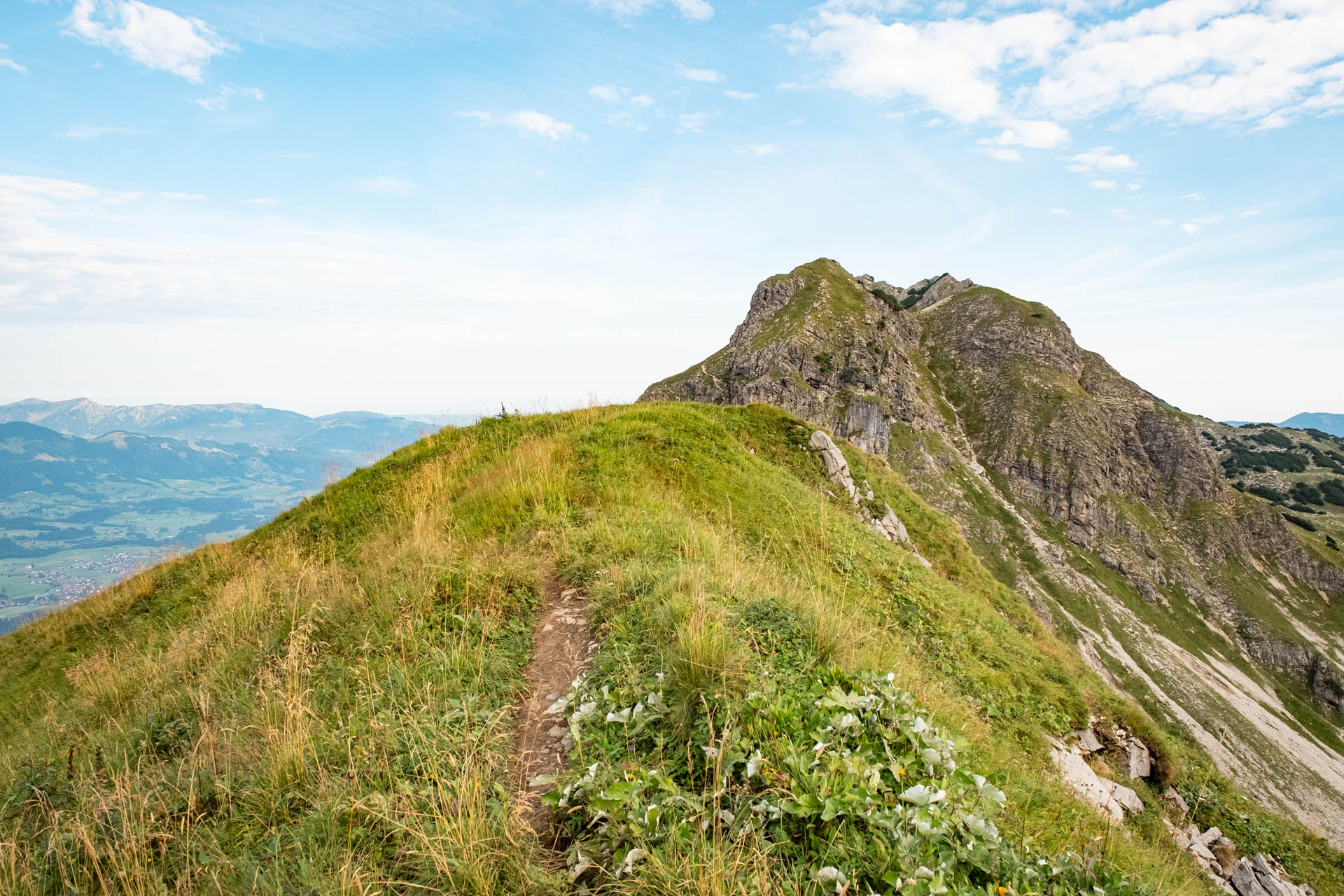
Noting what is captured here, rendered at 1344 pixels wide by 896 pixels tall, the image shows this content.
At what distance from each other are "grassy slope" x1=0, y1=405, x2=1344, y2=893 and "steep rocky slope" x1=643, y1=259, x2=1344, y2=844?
10165 centimetres

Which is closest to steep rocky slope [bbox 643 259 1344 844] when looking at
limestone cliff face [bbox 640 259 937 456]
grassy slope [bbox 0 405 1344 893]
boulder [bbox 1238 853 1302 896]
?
limestone cliff face [bbox 640 259 937 456]

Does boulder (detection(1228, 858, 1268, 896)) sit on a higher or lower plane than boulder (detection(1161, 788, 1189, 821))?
lower

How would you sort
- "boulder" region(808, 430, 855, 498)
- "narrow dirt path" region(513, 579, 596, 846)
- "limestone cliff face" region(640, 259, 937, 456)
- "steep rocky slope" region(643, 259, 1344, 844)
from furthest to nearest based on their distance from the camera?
1. "limestone cliff face" region(640, 259, 937, 456)
2. "steep rocky slope" region(643, 259, 1344, 844)
3. "boulder" region(808, 430, 855, 498)
4. "narrow dirt path" region(513, 579, 596, 846)

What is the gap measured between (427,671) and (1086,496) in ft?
550

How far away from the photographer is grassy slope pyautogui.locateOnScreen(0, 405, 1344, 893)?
136 inches

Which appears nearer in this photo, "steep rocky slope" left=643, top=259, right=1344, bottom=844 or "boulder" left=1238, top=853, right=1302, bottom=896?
"boulder" left=1238, top=853, right=1302, bottom=896

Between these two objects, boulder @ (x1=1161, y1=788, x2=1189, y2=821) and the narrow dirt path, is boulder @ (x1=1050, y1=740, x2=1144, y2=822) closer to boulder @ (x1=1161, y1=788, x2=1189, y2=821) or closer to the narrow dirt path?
boulder @ (x1=1161, y1=788, x2=1189, y2=821)

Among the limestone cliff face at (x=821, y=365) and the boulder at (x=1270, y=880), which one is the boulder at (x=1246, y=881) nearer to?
the boulder at (x=1270, y=880)

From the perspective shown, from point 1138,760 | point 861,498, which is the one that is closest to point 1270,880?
point 1138,760

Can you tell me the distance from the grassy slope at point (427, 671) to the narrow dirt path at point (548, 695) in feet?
0.52

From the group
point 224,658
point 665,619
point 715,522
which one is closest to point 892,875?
point 665,619

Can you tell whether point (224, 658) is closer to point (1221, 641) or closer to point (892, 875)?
point (892, 875)

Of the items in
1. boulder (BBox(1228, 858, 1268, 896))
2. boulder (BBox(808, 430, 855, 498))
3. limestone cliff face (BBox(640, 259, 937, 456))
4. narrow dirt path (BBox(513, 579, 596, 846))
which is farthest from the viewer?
limestone cliff face (BBox(640, 259, 937, 456))

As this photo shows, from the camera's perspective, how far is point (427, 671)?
511 cm
